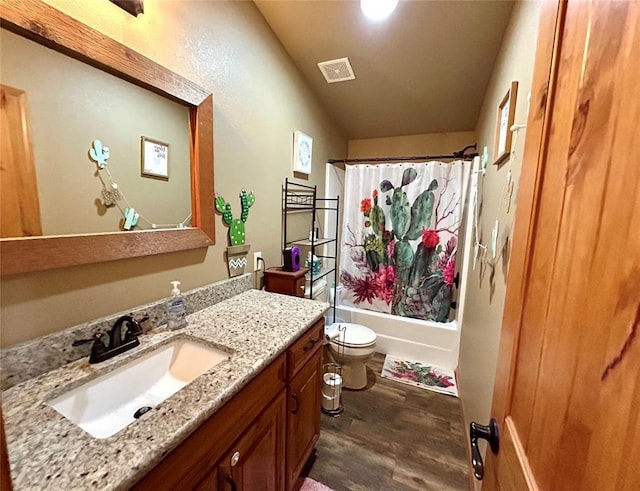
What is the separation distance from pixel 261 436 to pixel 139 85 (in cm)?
141

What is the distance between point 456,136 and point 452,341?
200 cm

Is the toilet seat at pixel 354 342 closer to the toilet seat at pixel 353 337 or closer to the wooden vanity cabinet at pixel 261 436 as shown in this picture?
the toilet seat at pixel 353 337

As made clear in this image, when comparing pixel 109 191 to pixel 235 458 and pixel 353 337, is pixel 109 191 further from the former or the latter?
pixel 353 337

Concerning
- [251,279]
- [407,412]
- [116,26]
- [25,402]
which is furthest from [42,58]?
[407,412]

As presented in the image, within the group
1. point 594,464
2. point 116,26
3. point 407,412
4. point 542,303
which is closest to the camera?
point 594,464

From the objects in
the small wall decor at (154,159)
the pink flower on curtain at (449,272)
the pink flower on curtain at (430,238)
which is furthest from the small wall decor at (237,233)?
the pink flower on curtain at (449,272)

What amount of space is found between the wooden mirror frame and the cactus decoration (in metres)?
0.09

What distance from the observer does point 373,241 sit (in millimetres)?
2705

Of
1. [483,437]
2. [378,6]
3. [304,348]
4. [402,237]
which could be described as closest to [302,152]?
[378,6]

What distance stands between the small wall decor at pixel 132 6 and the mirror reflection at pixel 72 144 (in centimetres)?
25

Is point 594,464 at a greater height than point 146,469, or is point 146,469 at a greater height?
point 594,464

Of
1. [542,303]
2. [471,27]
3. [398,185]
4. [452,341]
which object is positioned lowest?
[452,341]

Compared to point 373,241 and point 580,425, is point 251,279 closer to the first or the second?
point 373,241

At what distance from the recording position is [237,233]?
1.61 meters
